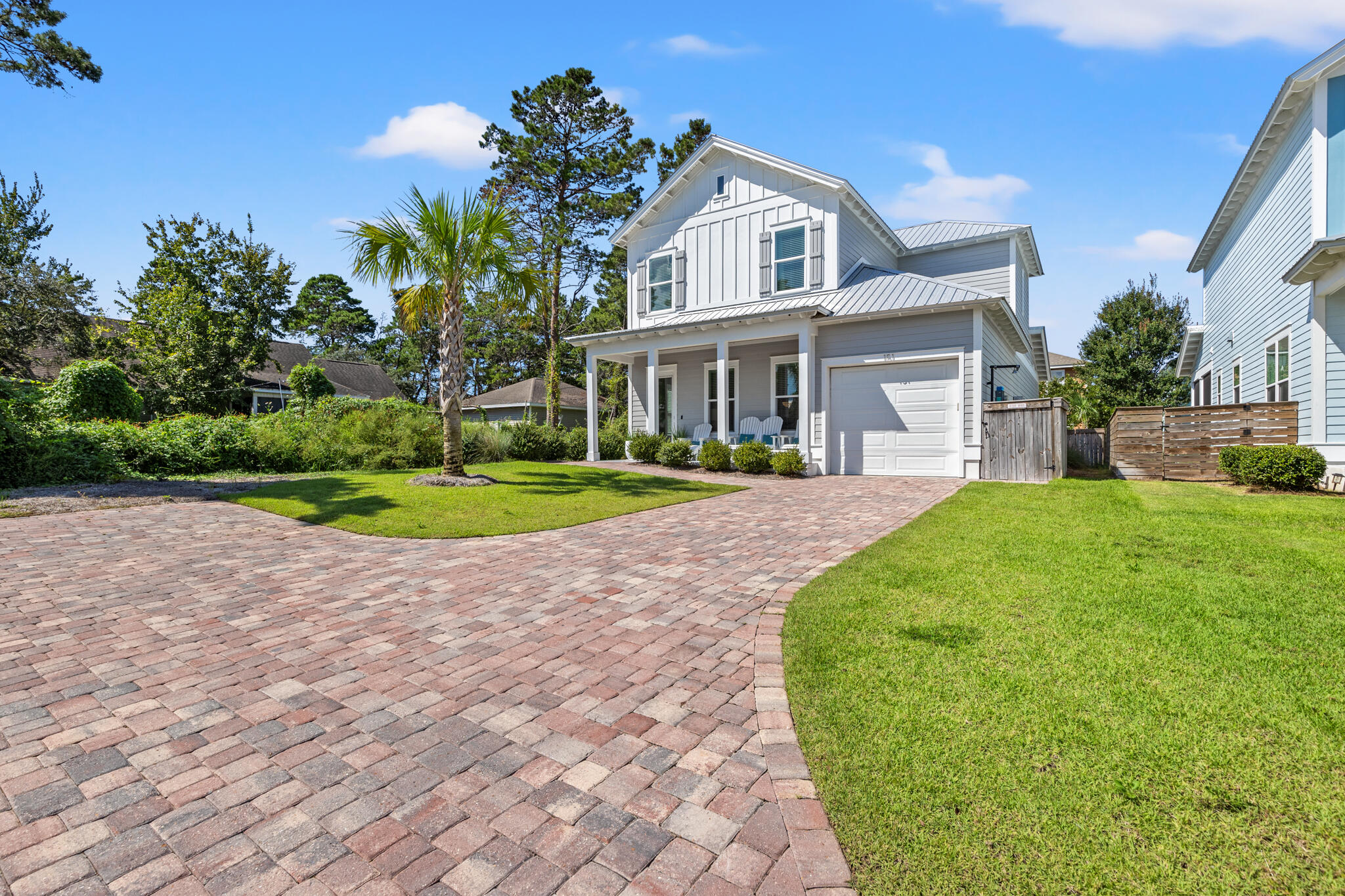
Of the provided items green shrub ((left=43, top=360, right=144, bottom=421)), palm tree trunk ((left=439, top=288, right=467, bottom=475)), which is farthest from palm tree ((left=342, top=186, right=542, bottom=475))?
green shrub ((left=43, top=360, right=144, bottom=421))

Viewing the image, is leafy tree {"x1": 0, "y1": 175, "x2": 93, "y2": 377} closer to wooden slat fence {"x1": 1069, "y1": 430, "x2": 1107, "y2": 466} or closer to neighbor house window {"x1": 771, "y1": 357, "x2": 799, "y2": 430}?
neighbor house window {"x1": 771, "y1": 357, "x2": 799, "y2": 430}

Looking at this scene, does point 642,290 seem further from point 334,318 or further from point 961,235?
point 334,318

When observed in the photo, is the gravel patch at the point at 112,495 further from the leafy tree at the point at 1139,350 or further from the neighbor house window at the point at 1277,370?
the leafy tree at the point at 1139,350

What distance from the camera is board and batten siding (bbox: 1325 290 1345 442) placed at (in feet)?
30.7

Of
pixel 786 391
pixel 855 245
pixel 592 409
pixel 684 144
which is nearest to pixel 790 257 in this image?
pixel 855 245

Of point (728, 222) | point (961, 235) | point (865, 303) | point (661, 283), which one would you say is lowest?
point (865, 303)

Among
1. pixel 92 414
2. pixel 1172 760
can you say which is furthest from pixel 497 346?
pixel 1172 760

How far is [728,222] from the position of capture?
53.5 ft

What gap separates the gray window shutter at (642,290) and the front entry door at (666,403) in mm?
2198

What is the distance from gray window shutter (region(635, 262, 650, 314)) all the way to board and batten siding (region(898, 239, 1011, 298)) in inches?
319

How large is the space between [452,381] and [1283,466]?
13.7 m

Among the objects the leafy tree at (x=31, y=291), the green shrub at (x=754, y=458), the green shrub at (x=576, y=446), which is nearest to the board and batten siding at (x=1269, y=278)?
the green shrub at (x=754, y=458)

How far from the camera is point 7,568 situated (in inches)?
215

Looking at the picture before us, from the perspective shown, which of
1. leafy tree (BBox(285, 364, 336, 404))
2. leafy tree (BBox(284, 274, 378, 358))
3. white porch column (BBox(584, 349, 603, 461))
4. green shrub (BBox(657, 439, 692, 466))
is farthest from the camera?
leafy tree (BBox(284, 274, 378, 358))
